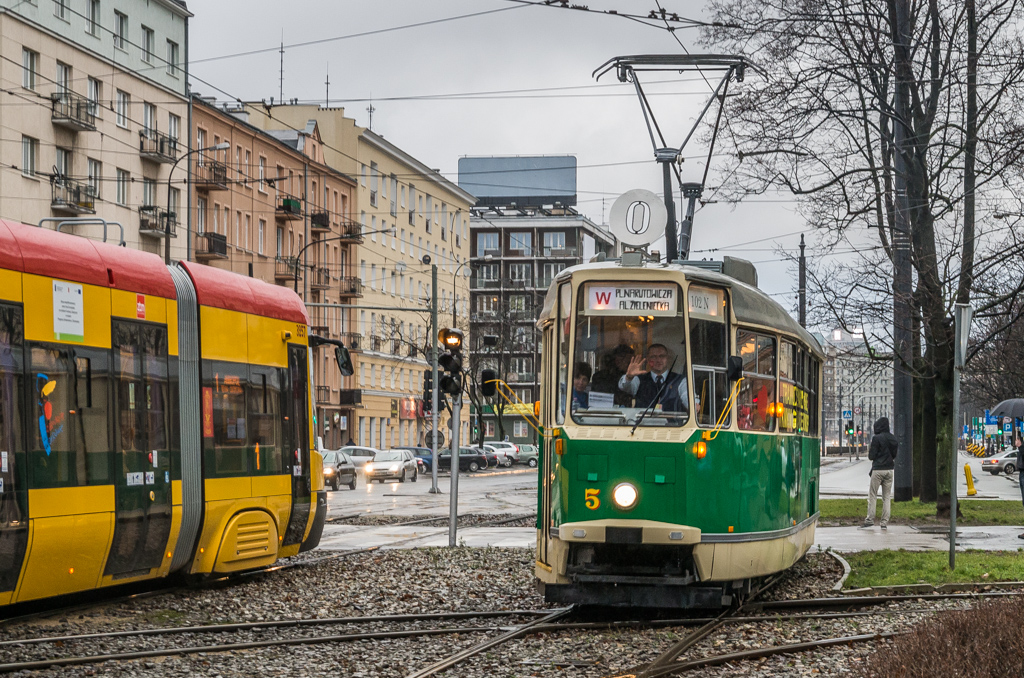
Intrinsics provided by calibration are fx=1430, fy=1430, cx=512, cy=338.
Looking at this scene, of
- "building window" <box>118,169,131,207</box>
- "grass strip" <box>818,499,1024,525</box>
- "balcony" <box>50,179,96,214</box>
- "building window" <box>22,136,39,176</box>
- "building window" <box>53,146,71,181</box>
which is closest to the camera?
"grass strip" <box>818,499,1024,525</box>

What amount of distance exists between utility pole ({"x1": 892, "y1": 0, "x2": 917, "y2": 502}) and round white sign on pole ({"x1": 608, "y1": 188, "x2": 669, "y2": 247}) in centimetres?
1069

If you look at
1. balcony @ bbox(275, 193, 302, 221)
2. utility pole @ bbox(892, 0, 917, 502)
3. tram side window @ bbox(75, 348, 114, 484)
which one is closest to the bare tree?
utility pole @ bbox(892, 0, 917, 502)

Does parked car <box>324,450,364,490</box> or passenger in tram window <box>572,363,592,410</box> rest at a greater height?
passenger in tram window <box>572,363,592,410</box>

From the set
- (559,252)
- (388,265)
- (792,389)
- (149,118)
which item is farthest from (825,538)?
(559,252)

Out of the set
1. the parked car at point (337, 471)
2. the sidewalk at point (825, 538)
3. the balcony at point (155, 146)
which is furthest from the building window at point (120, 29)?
the sidewalk at point (825, 538)

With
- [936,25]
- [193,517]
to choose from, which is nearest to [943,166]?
[936,25]

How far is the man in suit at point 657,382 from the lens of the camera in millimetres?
11398

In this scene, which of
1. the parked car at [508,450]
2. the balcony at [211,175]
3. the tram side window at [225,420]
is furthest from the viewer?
the parked car at [508,450]

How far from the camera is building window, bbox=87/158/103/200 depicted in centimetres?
5023

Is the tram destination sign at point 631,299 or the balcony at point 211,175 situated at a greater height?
the balcony at point 211,175

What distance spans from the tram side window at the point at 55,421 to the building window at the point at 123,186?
4238cm

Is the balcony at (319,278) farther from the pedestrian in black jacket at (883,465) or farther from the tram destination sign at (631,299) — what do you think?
the tram destination sign at (631,299)

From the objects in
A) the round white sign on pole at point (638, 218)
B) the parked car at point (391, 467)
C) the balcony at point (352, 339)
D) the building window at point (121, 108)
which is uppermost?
the building window at point (121, 108)

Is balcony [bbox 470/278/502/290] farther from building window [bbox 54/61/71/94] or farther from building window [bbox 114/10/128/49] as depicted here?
building window [bbox 54/61/71/94]
